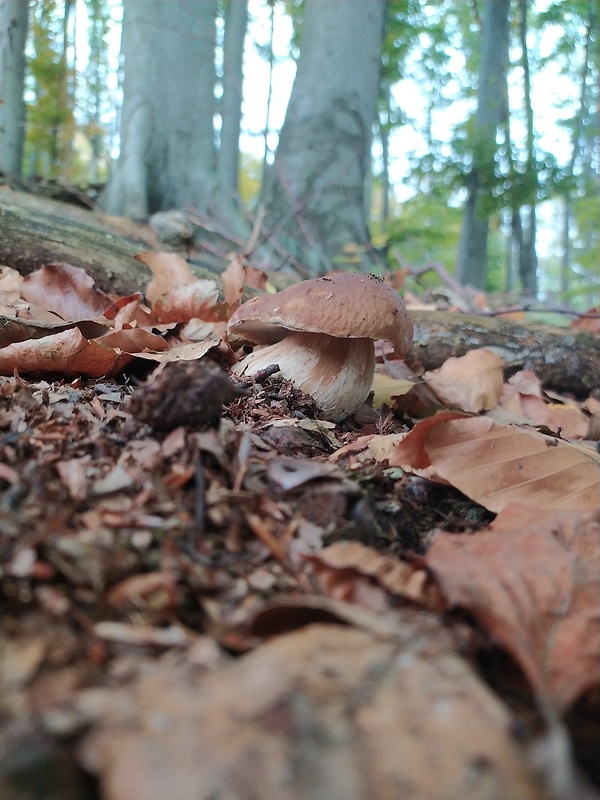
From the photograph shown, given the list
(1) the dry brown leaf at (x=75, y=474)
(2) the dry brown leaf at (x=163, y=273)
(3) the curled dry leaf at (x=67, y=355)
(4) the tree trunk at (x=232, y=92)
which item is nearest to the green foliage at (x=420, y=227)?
(4) the tree trunk at (x=232, y=92)

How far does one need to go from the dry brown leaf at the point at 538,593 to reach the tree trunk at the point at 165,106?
14.2 feet

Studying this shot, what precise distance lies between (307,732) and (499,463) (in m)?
0.84

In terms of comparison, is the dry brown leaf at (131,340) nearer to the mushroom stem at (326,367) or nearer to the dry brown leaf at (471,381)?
the mushroom stem at (326,367)

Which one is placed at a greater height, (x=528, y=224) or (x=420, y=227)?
(x=420, y=227)

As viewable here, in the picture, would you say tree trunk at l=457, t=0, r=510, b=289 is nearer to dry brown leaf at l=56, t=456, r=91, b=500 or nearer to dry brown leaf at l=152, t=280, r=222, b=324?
dry brown leaf at l=152, t=280, r=222, b=324

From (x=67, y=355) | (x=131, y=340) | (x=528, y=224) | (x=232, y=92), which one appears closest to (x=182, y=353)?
(x=131, y=340)

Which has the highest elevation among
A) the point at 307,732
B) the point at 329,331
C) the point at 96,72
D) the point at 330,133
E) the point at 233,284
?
the point at 96,72

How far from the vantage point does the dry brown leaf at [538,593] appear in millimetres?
605

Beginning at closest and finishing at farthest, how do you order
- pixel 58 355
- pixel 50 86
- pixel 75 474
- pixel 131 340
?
1. pixel 75 474
2. pixel 58 355
3. pixel 131 340
4. pixel 50 86

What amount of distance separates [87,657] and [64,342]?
1.11 m

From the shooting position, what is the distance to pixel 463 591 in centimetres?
67

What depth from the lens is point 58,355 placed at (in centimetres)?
150

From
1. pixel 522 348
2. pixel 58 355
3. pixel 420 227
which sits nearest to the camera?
pixel 58 355

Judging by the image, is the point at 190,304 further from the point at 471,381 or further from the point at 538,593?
the point at 538,593
